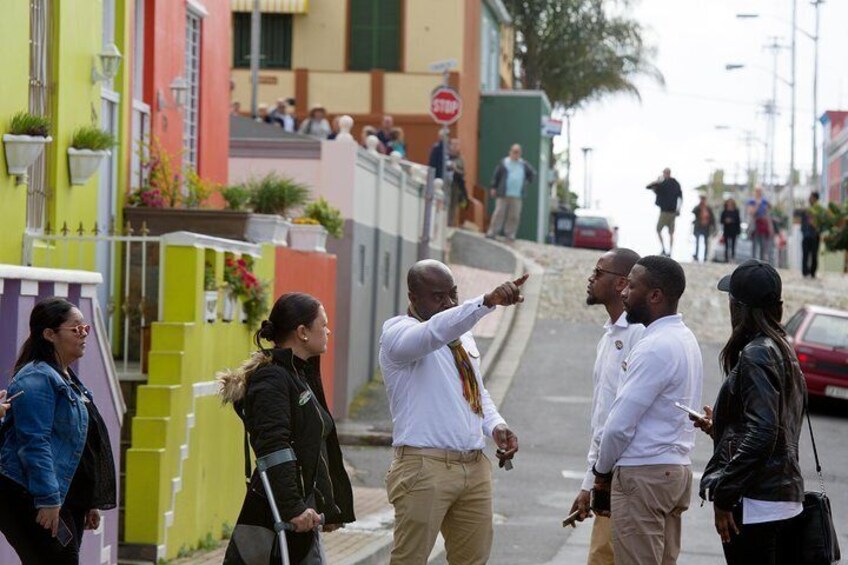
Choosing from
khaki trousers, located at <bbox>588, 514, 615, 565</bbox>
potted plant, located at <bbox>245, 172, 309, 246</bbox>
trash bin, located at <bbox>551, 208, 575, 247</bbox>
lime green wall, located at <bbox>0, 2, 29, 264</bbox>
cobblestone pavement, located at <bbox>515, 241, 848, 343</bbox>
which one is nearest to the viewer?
khaki trousers, located at <bbox>588, 514, 615, 565</bbox>

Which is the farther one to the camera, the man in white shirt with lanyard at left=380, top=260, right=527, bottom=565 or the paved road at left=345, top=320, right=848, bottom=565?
the paved road at left=345, top=320, right=848, bottom=565

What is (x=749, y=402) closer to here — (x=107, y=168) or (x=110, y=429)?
(x=110, y=429)

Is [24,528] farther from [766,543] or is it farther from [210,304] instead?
[210,304]

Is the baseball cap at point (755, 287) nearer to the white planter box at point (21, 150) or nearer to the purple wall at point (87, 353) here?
the purple wall at point (87, 353)

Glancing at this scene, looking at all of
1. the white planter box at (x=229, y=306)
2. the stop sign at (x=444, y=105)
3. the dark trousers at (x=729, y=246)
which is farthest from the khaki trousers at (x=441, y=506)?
the dark trousers at (x=729, y=246)

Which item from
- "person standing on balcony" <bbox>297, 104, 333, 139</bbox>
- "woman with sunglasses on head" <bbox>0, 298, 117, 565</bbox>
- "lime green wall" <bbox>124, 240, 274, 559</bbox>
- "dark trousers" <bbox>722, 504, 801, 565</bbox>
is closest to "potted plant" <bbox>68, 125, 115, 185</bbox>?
"lime green wall" <bbox>124, 240, 274, 559</bbox>

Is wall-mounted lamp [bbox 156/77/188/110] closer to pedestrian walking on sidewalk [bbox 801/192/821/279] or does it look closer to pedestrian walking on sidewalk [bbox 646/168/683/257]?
pedestrian walking on sidewalk [bbox 646/168/683/257]

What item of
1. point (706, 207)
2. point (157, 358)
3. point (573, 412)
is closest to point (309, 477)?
point (157, 358)

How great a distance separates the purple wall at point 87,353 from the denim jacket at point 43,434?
51.9 inches

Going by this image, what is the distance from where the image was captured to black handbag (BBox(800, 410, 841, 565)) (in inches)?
281

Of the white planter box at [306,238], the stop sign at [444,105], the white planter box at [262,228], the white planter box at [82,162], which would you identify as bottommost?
the white planter box at [306,238]

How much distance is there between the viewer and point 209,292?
13492 millimetres

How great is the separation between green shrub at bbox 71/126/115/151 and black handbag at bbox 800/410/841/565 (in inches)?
316

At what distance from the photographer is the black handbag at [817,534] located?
7148mm
